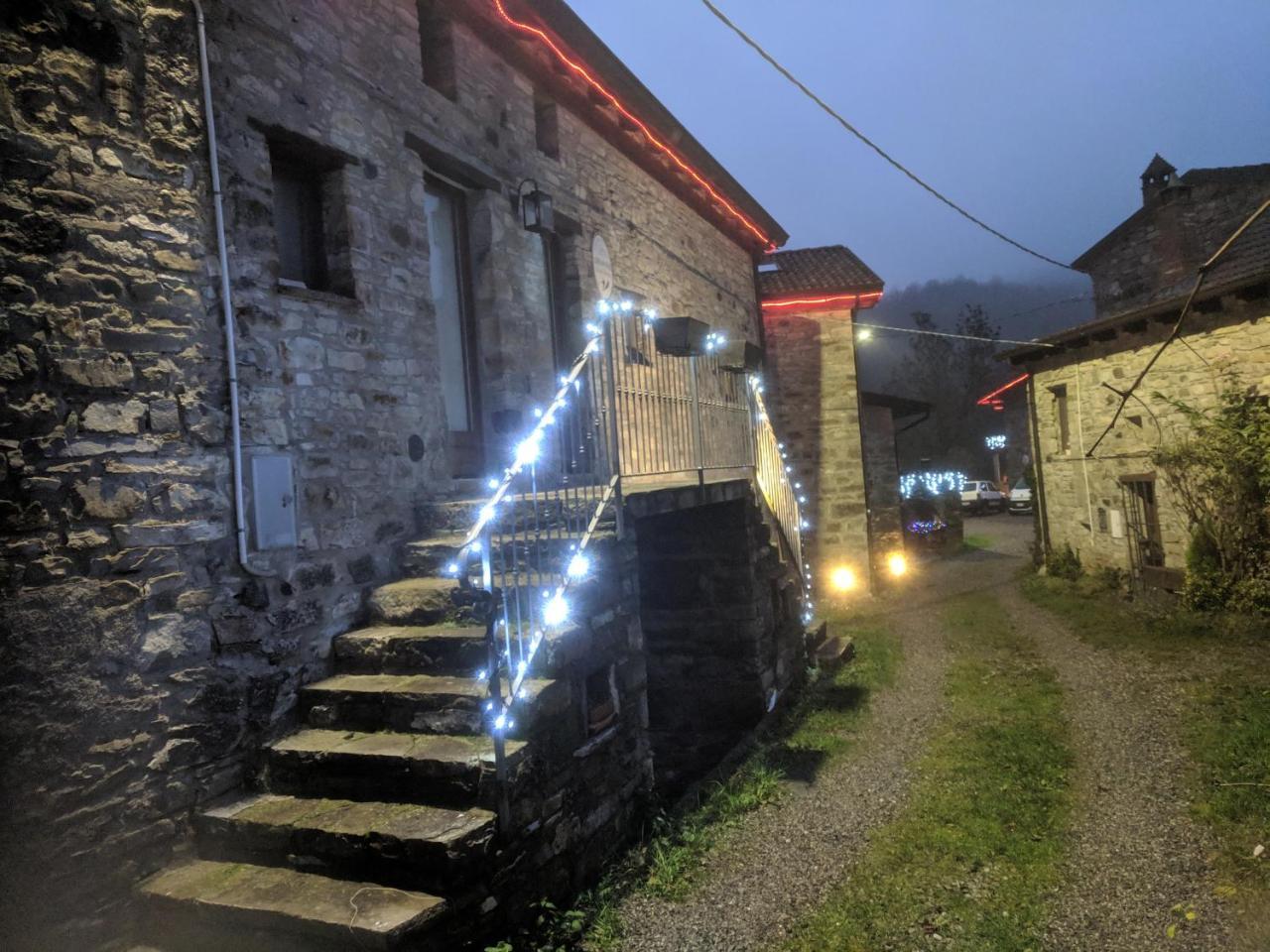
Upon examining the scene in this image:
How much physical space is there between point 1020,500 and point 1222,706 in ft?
83.6

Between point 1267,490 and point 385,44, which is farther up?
point 385,44

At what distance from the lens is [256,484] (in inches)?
159

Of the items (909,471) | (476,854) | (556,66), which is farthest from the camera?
(909,471)

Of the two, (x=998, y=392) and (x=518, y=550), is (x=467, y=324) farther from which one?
(x=998, y=392)

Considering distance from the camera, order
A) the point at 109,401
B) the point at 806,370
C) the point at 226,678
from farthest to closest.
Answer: the point at 806,370
the point at 226,678
the point at 109,401

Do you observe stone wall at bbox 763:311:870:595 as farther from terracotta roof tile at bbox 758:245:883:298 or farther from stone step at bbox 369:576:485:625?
stone step at bbox 369:576:485:625

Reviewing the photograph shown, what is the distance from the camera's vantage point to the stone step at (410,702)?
11.7 ft

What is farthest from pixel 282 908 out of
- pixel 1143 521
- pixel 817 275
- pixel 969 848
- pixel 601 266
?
pixel 817 275

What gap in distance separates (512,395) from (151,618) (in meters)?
3.53

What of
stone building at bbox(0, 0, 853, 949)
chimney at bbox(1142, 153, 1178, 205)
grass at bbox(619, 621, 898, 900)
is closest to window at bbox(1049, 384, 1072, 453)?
grass at bbox(619, 621, 898, 900)

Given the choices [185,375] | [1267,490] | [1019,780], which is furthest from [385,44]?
[1267,490]

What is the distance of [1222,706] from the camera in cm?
627

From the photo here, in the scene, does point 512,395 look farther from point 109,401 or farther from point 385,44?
point 109,401

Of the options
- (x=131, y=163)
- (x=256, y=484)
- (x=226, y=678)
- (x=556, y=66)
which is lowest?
(x=226, y=678)
